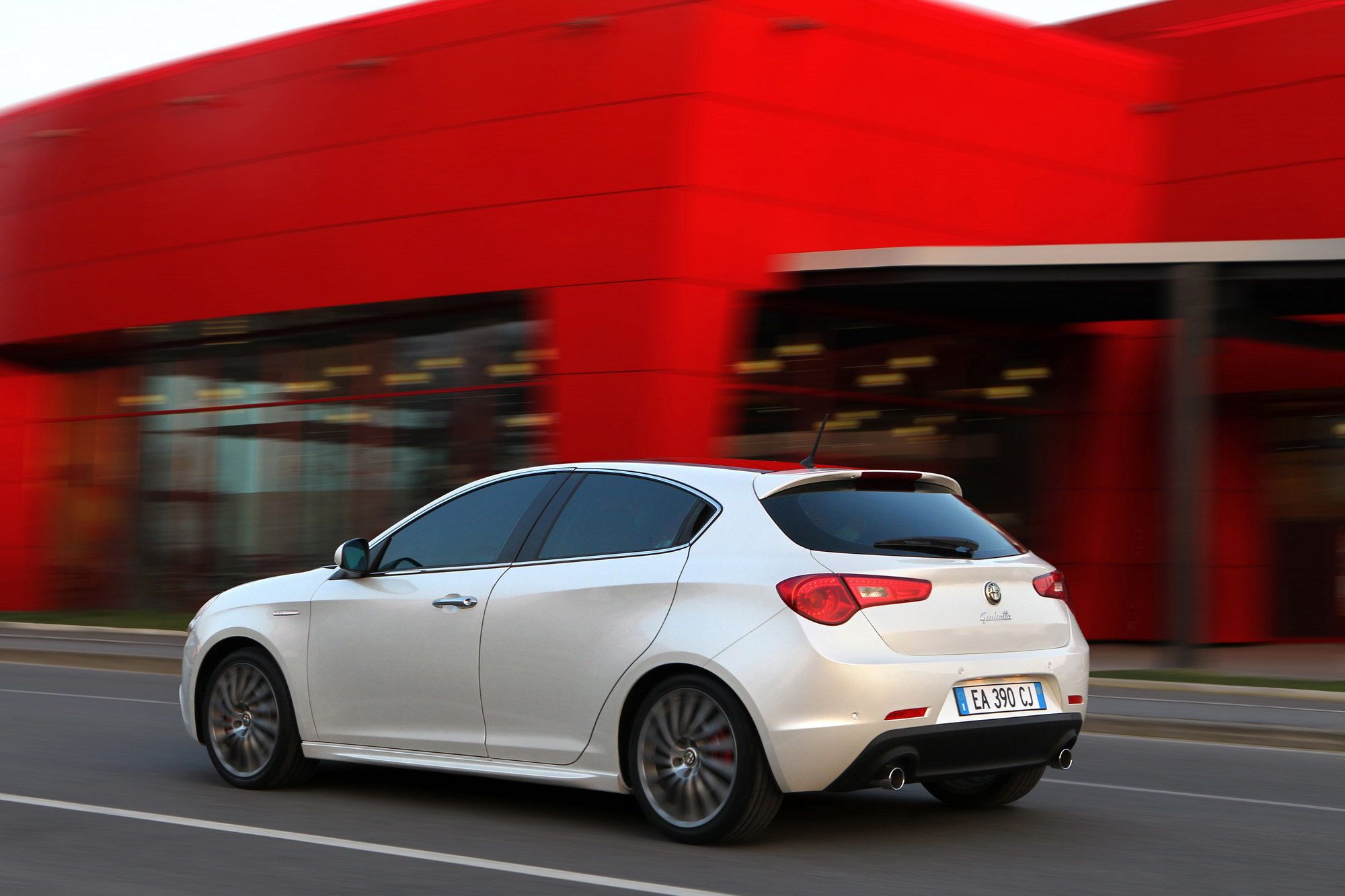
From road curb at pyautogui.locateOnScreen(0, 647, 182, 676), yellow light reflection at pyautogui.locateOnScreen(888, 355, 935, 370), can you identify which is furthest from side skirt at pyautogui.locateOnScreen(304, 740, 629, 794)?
yellow light reflection at pyautogui.locateOnScreen(888, 355, 935, 370)

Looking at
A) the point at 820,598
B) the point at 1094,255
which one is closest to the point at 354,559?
the point at 820,598

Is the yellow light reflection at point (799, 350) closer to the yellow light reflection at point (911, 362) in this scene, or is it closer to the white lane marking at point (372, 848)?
the yellow light reflection at point (911, 362)

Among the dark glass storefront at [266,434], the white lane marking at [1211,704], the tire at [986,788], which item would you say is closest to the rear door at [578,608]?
the tire at [986,788]

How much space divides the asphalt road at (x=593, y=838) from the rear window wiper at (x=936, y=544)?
1.17 metres

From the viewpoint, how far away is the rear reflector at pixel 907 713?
20.1 ft

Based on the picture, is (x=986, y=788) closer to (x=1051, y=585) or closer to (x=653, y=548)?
(x=1051, y=585)

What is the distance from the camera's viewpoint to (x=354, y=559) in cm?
759

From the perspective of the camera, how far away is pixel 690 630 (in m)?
6.34

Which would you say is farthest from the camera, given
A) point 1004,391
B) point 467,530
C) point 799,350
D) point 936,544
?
point 1004,391

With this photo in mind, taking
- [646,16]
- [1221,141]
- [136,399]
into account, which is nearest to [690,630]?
[646,16]

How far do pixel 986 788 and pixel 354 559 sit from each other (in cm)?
306

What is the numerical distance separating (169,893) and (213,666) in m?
2.72

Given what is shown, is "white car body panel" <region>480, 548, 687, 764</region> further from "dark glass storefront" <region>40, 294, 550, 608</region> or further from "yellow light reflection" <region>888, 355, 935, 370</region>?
"yellow light reflection" <region>888, 355, 935, 370</region>

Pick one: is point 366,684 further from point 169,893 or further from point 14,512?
point 14,512
